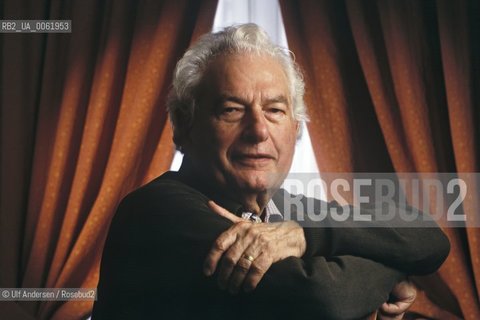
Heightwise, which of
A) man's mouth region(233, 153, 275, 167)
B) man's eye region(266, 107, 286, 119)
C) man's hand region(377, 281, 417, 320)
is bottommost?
man's hand region(377, 281, 417, 320)

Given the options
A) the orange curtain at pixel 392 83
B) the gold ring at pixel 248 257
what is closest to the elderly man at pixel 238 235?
the gold ring at pixel 248 257

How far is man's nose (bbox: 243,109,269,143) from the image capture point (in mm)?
1466

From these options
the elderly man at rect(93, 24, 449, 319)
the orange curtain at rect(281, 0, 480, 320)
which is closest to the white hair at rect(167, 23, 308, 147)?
the elderly man at rect(93, 24, 449, 319)

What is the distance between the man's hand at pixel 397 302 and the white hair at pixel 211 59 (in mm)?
473

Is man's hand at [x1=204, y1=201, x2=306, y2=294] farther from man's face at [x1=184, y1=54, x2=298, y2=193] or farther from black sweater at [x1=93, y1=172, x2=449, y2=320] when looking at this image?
man's face at [x1=184, y1=54, x2=298, y2=193]

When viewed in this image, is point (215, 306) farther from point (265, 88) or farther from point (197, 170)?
point (265, 88)

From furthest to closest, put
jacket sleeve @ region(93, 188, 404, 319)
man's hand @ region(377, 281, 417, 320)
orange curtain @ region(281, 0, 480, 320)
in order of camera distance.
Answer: orange curtain @ region(281, 0, 480, 320), man's hand @ region(377, 281, 417, 320), jacket sleeve @ region(93, 188, 404, 319)

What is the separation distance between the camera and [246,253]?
Answer: 1178 millimetres

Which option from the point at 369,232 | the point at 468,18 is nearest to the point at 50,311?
the point at 369,232

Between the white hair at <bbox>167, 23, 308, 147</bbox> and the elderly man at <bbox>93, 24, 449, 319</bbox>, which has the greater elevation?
the white hair at <bbox>167, 23, 308, 147</bbox>

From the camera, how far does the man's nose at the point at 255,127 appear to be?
1.47 m

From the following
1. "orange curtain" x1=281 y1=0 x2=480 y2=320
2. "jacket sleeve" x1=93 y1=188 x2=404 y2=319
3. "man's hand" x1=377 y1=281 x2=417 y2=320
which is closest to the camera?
"jacket sleeve" x1=93 y1=188 x2=404 y2=319

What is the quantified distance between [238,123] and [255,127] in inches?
1.6

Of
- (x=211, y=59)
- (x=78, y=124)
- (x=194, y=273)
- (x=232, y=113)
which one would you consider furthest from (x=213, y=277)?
(x=78, y=124)
